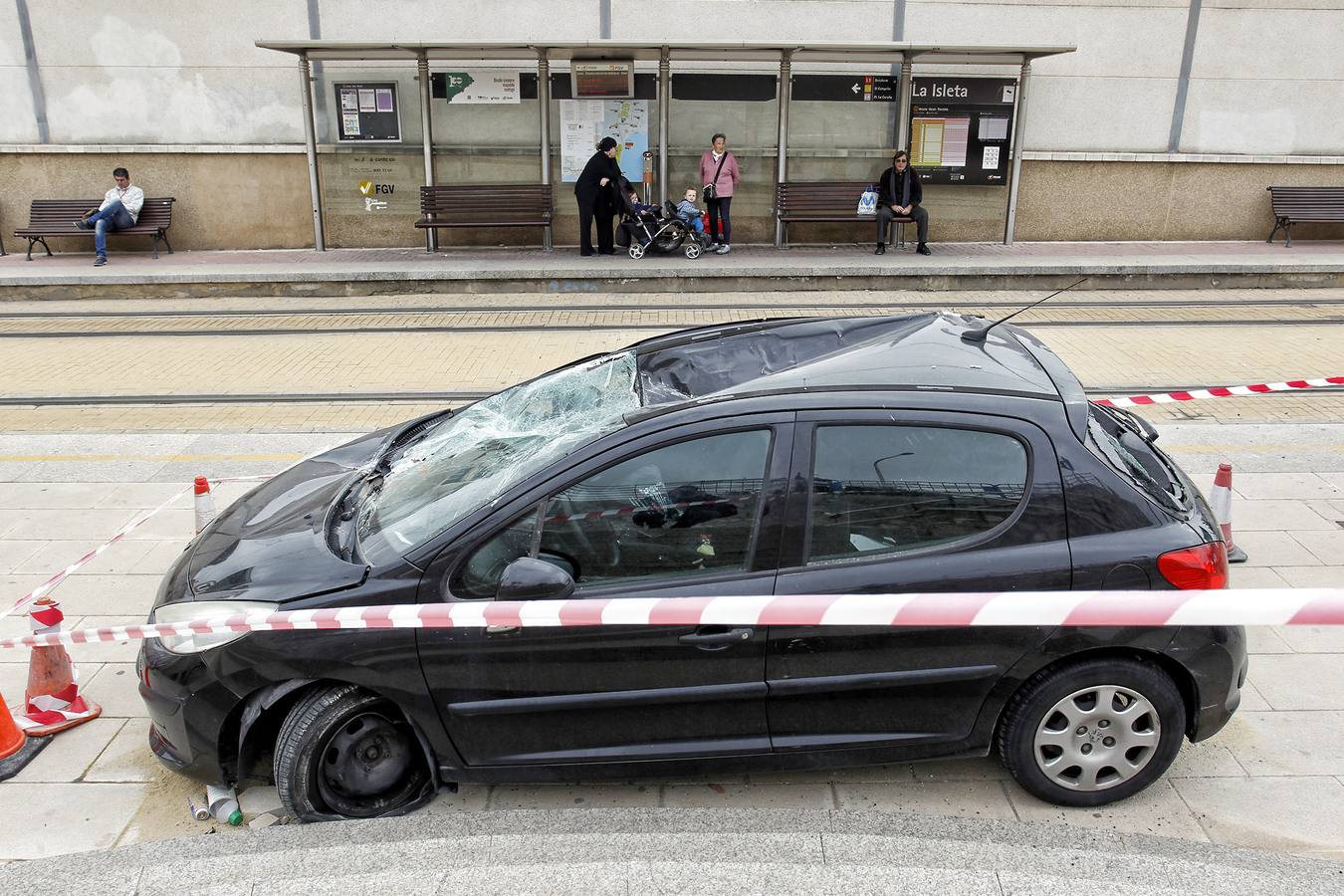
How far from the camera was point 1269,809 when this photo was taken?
3838 millimetres

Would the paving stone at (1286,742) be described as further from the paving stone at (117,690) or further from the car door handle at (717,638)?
the paving stone at (117,690)

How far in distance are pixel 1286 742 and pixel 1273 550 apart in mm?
1953

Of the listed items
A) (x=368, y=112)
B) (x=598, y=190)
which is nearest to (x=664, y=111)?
(x=598, y=190)

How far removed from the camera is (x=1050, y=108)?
53.4 feet

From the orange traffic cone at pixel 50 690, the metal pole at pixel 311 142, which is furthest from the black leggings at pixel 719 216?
the orange traffic cone at pixel 50 690

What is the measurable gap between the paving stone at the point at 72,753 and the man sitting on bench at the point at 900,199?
12.6 metres

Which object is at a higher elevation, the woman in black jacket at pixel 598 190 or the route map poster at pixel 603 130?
the route map poster at pixel 603 130

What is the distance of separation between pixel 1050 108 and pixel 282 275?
11.2m

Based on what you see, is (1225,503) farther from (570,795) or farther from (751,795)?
(570,795)

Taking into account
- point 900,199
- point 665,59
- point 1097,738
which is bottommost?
point 1097,738

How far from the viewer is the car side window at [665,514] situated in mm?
3631

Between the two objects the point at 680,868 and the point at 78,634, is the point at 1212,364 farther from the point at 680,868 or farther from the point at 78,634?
the point at 78,634

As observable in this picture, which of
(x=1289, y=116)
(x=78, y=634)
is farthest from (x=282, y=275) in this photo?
(x=1289, y=116)

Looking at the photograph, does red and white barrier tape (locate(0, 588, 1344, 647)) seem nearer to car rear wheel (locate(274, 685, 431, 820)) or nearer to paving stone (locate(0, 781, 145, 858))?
car rear wheel (locate(274, 685, 431, 820))
